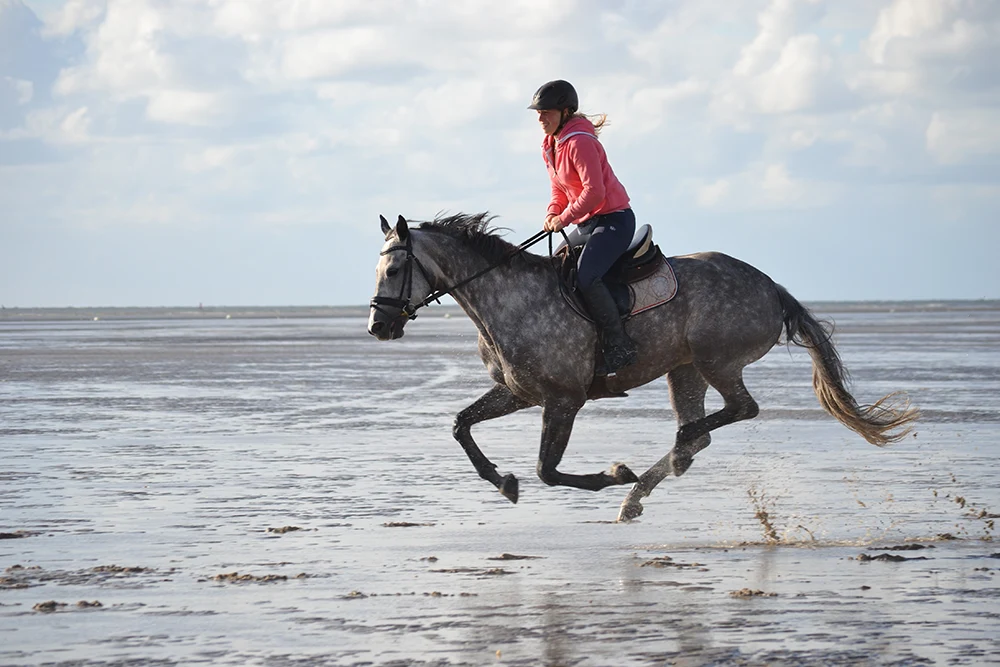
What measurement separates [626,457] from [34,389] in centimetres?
1549

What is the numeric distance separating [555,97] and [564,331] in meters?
1.69

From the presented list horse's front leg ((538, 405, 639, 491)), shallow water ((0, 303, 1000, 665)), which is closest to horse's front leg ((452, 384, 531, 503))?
horse's front leg ((538, 405, 639, 491))

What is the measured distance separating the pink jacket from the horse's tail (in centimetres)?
171

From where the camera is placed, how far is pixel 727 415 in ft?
35.1

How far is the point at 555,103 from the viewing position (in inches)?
398

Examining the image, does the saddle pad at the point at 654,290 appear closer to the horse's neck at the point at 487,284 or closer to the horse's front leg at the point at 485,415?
the horse's neck at the point at 487,284

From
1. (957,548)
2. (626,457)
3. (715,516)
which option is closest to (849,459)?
(626,457)

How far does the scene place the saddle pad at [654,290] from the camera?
10.2 meters

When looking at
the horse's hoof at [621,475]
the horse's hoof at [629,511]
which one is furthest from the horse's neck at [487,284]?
the horse's hoof at [629,511]

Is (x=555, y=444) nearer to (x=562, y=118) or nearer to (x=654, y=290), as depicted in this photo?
(x=654, y=290)

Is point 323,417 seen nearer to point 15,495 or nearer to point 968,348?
point 15,495

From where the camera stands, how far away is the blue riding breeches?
10039mm

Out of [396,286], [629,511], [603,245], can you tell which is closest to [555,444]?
[629,511]

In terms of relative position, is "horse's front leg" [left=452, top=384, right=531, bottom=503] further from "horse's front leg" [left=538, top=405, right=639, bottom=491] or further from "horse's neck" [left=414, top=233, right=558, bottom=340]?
"horse's neck" [left=414, top=233, right=558, bottom=340]
